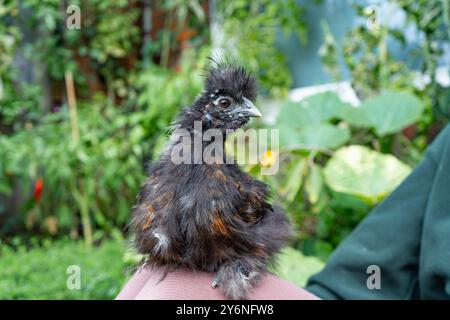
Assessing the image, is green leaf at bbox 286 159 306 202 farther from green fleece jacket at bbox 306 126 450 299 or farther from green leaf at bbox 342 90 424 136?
green fleece jacket at bbox 306 126 450 299

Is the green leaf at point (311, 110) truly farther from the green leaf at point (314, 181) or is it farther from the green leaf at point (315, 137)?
the green leaf at point (314, 181)

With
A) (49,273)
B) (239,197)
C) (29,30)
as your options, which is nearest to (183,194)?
(239,197)

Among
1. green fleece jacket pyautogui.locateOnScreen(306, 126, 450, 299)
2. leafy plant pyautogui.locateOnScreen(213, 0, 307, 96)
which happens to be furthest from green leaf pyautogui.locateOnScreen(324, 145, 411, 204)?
leafy plant pyautogui.locateOnScreen(213, 0, 307, 96)

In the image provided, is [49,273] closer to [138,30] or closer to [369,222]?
[369,222]

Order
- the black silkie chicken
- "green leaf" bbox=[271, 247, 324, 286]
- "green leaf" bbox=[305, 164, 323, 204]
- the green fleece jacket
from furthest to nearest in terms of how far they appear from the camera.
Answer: "green leaf" bbox=[305, 164, 323, 204] < "green leaf" bbox=[271, 247, 324, 286] < the green fleece jacket < the black silkie chicken

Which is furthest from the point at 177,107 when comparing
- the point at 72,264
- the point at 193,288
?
the point at 193,288

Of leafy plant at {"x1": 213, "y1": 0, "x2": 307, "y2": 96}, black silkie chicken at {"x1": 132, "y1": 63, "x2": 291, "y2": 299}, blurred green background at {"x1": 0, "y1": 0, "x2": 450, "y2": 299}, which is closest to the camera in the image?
black silkie chicken at {"x1": 132, "y1": 63, "x2": 291, "y2": 299}
